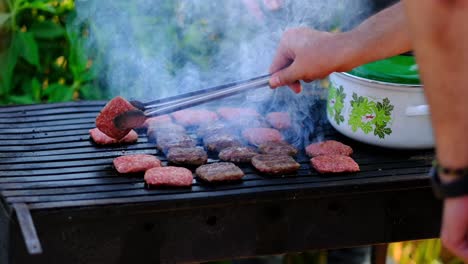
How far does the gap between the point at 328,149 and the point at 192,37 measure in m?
1.81

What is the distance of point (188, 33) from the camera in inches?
189

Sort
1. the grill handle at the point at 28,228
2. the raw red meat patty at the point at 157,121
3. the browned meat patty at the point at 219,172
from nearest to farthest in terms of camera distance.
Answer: the grill handle at the point at 28,228, the browned meat patty at the point at 219,172, the raw red meat patty at the point at 157,121

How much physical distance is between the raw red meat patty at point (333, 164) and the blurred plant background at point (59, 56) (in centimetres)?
162

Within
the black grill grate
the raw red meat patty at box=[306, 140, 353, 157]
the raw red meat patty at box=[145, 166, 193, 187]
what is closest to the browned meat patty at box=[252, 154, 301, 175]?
the black grill grate

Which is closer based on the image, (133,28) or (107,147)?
(107,147)

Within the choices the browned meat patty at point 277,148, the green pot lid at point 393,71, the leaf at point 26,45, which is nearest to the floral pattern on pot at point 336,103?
the green pot lid at point 393,71

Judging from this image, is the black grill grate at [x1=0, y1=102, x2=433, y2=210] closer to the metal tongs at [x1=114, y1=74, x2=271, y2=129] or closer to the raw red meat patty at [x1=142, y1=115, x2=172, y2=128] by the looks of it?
the raw red meat patty at [x1=142, y1=115, x2=172, y2=128]

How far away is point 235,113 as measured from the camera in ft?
12.4

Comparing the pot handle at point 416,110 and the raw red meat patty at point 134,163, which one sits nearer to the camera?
the raw red meat patty at point 134,163

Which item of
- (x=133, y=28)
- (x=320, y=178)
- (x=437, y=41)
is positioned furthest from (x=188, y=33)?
(x=437, y=41)

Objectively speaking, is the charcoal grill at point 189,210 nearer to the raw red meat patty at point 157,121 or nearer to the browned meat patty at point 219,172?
the browned meat patty at point 219,172

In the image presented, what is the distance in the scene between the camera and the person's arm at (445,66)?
1.48 metres

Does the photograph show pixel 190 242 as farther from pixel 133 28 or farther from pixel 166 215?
pixel 133 28

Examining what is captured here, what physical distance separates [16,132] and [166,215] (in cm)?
122
